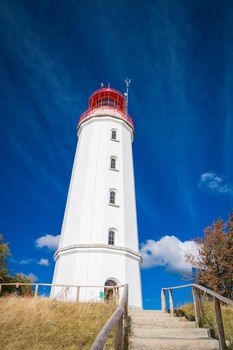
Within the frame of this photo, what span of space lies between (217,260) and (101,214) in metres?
7.56

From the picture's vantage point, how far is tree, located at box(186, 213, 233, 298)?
16.2 m

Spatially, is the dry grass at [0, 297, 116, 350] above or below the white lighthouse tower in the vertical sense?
below

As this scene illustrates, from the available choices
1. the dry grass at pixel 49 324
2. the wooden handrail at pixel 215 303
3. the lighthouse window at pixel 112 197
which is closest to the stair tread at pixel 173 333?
the wooden handrail at pixel 215 303

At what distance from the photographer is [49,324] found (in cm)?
784

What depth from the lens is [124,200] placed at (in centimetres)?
1919

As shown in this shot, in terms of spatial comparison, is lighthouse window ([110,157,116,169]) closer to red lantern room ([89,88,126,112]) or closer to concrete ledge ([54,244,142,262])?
concrete ledge ([54,244,142,262])

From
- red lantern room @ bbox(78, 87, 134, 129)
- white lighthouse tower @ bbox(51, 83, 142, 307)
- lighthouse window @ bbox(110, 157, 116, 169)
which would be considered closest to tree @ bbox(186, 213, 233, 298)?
white lighthouse tower @ bbox(51, 83, 142, 307)

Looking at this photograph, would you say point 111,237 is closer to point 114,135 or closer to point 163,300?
point 163,300

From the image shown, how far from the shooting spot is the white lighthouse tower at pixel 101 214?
52.4 ft

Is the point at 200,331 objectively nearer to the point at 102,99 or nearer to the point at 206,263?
the point at 206,263

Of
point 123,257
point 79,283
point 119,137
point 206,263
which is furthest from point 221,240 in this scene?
point 119,137

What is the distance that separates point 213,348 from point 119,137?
17956mm

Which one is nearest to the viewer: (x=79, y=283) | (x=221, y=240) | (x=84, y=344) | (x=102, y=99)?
(x=84, y=344)

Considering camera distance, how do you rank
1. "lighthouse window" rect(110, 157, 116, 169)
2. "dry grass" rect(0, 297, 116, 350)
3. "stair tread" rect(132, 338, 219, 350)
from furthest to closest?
"lighthouse window" rect(110, 157, 116, 169)
"dry grass" rect(0, 297, 116, 350)
"stair tread" rect(132, 338, 219, 350)
